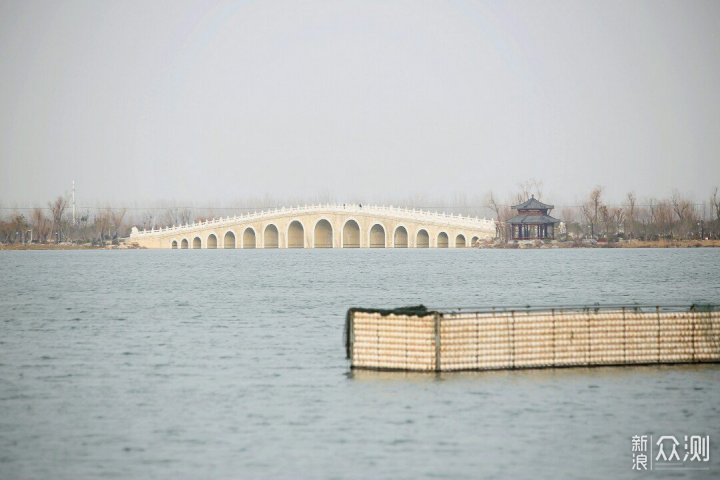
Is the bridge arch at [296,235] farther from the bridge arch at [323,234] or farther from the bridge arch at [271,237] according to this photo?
the bridge arch at [323,234]

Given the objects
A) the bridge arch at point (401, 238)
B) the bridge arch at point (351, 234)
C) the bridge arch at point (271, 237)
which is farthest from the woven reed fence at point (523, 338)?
the bridge arch at point (271, 237)

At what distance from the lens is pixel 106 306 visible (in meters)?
38.3

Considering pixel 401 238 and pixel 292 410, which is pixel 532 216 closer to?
pixel 401 238

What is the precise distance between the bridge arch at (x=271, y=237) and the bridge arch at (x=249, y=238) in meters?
1.68

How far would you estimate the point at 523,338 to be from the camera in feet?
57.0

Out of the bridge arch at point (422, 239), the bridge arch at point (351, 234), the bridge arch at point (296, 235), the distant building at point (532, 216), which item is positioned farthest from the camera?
the bridge arch at point (296, 235)

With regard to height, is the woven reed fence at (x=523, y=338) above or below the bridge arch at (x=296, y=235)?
below

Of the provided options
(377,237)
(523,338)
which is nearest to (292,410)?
(523,338)

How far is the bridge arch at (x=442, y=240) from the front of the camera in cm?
11931

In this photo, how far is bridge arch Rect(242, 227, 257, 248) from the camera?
127 meters

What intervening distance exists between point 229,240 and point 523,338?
115795 millimetres

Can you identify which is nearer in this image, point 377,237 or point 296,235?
point 377,237

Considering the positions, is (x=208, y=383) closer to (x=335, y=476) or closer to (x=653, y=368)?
(x=335, y=476)


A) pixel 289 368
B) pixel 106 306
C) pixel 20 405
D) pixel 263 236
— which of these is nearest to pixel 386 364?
pixel 289 368
